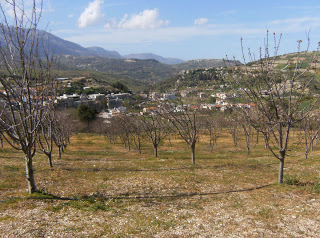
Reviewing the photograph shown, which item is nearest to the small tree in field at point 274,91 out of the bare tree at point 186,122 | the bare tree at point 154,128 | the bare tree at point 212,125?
the bare tree at point 186,122

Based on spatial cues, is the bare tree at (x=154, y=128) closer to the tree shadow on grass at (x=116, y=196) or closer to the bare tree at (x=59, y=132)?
the bare tree at (x=59, y=132)

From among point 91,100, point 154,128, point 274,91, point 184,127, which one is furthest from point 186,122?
point 91,100

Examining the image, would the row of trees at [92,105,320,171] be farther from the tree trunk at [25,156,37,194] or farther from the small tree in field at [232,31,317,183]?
the tree trunk at [25,156,37,194]

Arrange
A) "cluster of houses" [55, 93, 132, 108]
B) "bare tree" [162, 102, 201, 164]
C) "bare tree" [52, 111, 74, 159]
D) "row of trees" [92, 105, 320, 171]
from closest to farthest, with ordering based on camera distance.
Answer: "bare tree" [162, 102, 201, 164]
"row of trees" [92, 105, 320, 171]
"bare tree" [52, 111, 74, 159]
"cluster of houses" [55, 93, 132, 108]

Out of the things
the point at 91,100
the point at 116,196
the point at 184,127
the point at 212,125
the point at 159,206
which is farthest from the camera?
the point at 91,100

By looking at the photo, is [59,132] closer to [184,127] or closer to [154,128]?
[154,128]

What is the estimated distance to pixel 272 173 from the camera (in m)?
15.6

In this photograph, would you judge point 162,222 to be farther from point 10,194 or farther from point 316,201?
point 10,194

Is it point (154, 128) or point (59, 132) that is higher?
point (154, 128)

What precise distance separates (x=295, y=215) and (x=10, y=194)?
38.2ft

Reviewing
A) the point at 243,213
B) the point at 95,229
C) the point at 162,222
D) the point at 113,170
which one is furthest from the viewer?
the point at 113,170

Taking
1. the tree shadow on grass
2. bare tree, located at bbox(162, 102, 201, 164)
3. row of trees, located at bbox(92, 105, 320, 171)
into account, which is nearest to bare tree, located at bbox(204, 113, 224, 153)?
row of trees, located at bbox(92, 105, 320, 171)

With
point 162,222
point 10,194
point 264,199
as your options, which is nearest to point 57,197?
point 10,194

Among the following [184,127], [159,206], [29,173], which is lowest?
[159,206]
